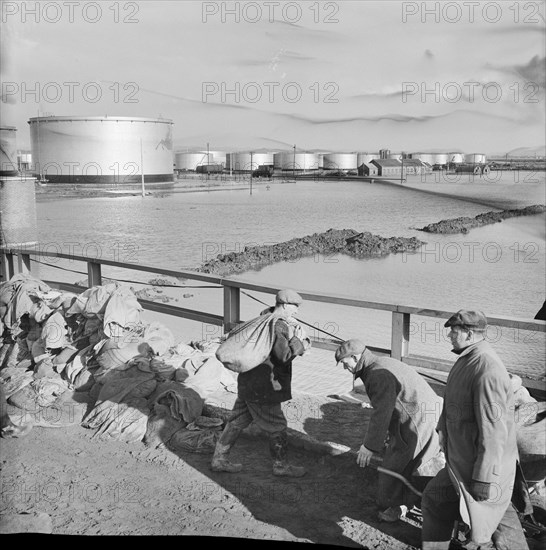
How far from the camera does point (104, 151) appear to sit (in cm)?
3378

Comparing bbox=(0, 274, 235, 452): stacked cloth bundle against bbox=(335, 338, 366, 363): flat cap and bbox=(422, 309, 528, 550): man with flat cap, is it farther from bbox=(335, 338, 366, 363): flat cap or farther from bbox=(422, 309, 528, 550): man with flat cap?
bbox=(422, 309, 528, 550): man with flat cap

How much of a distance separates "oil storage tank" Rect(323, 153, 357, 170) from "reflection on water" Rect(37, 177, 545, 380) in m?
11.5

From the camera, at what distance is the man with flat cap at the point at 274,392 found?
3.77 metres

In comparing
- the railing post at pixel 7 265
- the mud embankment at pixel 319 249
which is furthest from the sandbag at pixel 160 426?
the mud embankment at pixel 319 249

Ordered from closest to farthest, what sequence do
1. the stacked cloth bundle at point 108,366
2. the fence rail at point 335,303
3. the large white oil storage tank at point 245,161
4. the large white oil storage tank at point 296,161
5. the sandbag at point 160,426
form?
the fence rail at point 335,303 < the sandbag at point 160,426 < the stacked cloth bundle at point 108,366 < the large white oil storage tank at point 296,161 < the large white oil storage tank at point 245,161

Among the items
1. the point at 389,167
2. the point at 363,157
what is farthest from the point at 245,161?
the point at 389,167

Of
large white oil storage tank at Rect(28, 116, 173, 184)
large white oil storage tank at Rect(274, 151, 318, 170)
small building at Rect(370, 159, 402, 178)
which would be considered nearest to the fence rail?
small building at Rect(370, 159, 402, 178)

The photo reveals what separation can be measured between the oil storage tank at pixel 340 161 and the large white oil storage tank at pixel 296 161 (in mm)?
1433

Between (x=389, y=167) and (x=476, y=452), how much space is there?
1187 inches

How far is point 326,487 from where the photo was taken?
390 cm

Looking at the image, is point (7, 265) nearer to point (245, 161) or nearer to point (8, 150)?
point (8, 150)

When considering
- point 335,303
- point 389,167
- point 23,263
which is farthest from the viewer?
point 389,167

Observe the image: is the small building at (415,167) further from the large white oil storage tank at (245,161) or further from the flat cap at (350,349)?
the flat cap at (350,349)

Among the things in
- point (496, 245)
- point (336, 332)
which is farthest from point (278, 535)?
point (496, 245)
